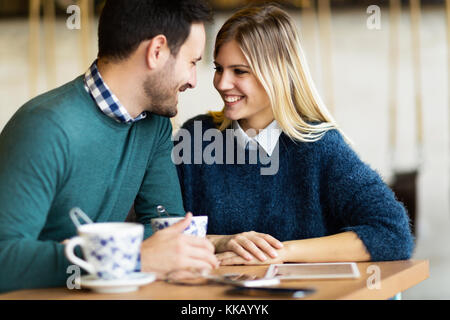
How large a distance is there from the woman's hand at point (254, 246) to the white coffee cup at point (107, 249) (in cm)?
38

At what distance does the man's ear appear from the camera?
134cm

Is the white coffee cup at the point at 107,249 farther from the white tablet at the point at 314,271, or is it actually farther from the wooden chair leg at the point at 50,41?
the wooden chair leg at the point at 50,41

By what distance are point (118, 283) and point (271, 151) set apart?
80 cm

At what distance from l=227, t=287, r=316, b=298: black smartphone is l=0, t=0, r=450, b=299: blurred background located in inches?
90.6

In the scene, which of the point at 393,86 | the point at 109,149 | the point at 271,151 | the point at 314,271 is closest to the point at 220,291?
the point at 314,271

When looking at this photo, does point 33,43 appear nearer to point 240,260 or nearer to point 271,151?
point 271,151

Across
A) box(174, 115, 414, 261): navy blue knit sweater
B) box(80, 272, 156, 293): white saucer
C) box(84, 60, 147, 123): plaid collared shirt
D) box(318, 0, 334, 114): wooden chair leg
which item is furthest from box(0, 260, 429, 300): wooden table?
box(318, 0, 334, 114): wooden chair leg

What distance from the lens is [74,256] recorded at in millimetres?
936

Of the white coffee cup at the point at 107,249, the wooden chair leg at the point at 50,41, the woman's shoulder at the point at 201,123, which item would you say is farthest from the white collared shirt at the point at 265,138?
the wooden chair leg at the point at 50,41

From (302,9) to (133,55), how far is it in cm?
217

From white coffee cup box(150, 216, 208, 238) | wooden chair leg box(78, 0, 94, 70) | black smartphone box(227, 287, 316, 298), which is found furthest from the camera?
wooden chair leg box(78, 0, 94, 70)

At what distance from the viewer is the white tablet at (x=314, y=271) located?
1.05 metres

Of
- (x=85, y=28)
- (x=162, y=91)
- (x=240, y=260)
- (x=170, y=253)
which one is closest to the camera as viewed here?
(x=170, y=253)

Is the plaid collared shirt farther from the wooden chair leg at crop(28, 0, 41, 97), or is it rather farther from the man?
the wooden chair leg at crop(28, 0, 41, 97)
